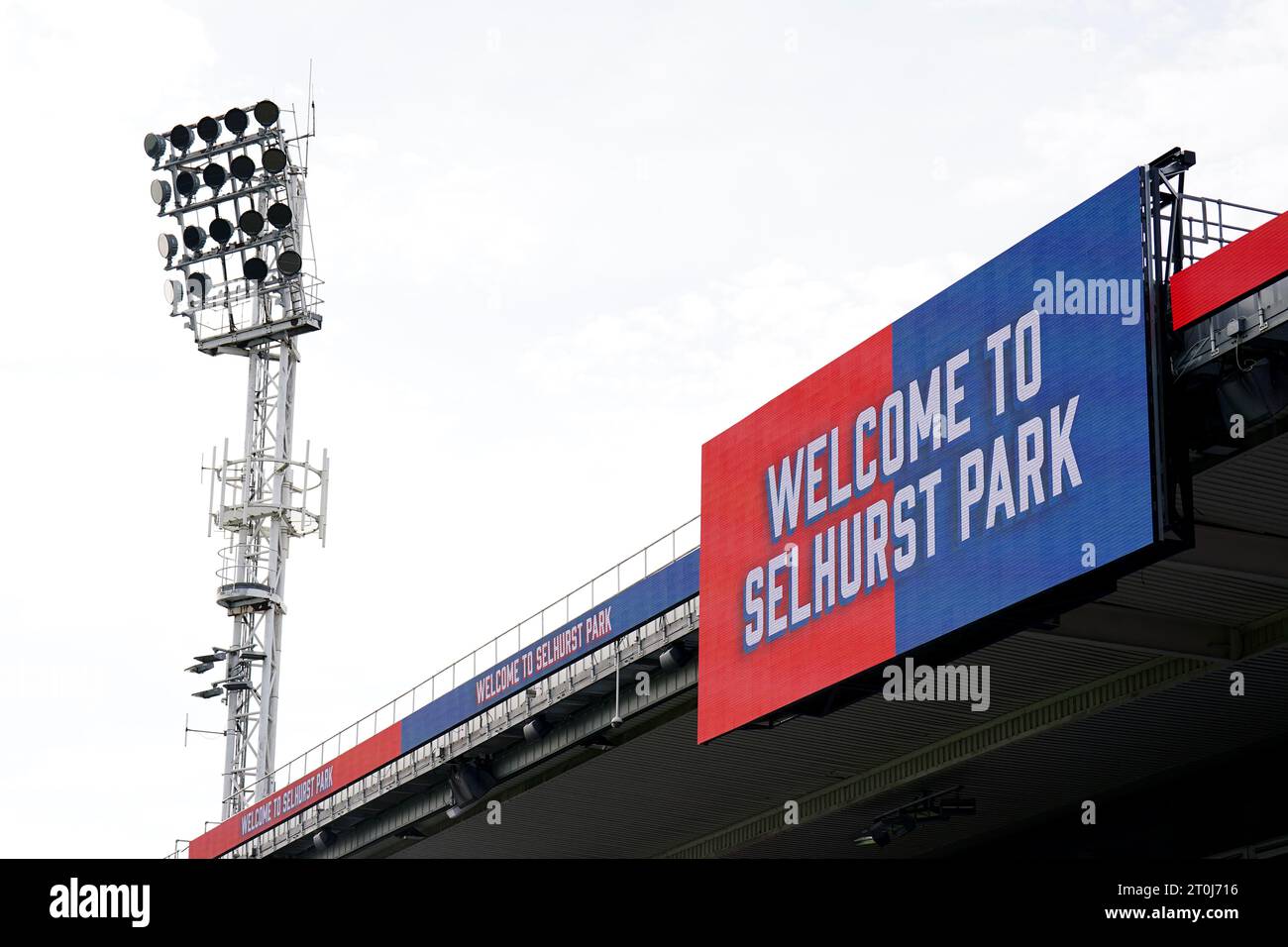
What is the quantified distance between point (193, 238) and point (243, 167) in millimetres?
3333

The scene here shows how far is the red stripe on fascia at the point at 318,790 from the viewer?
1965 inches

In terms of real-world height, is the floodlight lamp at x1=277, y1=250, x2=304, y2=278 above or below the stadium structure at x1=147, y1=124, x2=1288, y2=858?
above

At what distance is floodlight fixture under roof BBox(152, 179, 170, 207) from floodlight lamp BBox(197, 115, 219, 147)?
2.34 metres

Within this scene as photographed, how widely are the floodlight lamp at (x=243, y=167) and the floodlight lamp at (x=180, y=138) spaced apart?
183 cm

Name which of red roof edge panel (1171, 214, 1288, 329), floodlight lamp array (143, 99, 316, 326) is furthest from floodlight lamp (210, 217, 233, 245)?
red roof edge panel (1171, 214, 1288, 329)

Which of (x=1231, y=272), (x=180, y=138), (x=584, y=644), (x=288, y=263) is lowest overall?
(x=584, y=644)

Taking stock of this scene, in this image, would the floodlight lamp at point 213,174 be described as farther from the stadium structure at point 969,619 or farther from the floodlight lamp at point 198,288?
the stadium structure at point 969,619

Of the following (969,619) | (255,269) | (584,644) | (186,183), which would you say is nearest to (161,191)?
Result: (186,183)

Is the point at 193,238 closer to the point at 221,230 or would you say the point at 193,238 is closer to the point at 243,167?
the point at 221,230

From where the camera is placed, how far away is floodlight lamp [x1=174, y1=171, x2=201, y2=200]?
70.6m

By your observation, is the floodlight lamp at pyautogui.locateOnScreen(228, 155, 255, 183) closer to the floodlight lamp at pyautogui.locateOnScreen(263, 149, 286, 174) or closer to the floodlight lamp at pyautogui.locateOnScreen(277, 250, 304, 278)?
the floodlight lamp at pyautogui.locateOnScreen(263, 149, 286, 174)

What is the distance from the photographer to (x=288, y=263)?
2717 inches

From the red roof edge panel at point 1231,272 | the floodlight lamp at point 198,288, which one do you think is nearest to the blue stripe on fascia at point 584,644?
the red roof edge panel at point 1231,272
